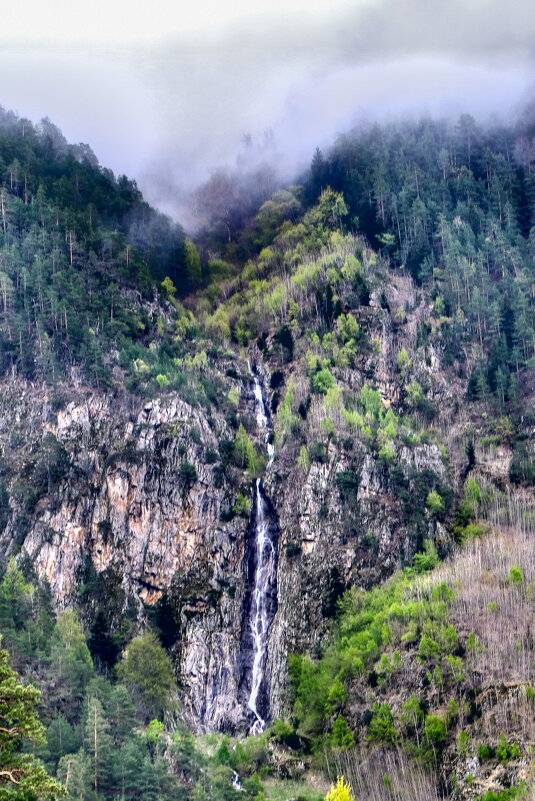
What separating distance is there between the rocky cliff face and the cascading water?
3.12 feet

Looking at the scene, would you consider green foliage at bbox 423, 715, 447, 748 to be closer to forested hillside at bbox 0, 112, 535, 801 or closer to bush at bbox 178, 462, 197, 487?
forested hillside at bbox 0, 112, 535, 801

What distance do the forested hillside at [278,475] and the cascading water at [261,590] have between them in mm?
261

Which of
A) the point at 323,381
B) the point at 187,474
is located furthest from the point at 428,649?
the point at 323,381

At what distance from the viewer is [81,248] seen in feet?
464

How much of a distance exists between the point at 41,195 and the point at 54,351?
2735 centimetres

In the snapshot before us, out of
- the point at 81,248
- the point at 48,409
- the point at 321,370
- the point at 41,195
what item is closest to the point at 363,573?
the point at 321,370

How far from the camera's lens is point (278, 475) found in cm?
12625

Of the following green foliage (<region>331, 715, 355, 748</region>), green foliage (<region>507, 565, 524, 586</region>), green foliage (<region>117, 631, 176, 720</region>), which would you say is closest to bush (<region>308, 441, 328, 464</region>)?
green foliage (<region>507, 565, 524, 586</region>)

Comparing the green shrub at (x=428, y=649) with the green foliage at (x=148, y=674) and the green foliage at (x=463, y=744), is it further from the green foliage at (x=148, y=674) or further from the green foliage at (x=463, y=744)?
the green foliage at (x=148, y=674)

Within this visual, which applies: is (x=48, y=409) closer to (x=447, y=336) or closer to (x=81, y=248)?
(x=81, y=248)

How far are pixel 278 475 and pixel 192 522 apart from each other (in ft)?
42.5

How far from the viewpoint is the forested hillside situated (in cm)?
9294

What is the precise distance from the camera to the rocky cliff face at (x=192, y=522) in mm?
112125

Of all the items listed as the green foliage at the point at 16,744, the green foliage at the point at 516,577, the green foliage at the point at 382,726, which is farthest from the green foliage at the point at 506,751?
the green foliage at the point at 16,744
